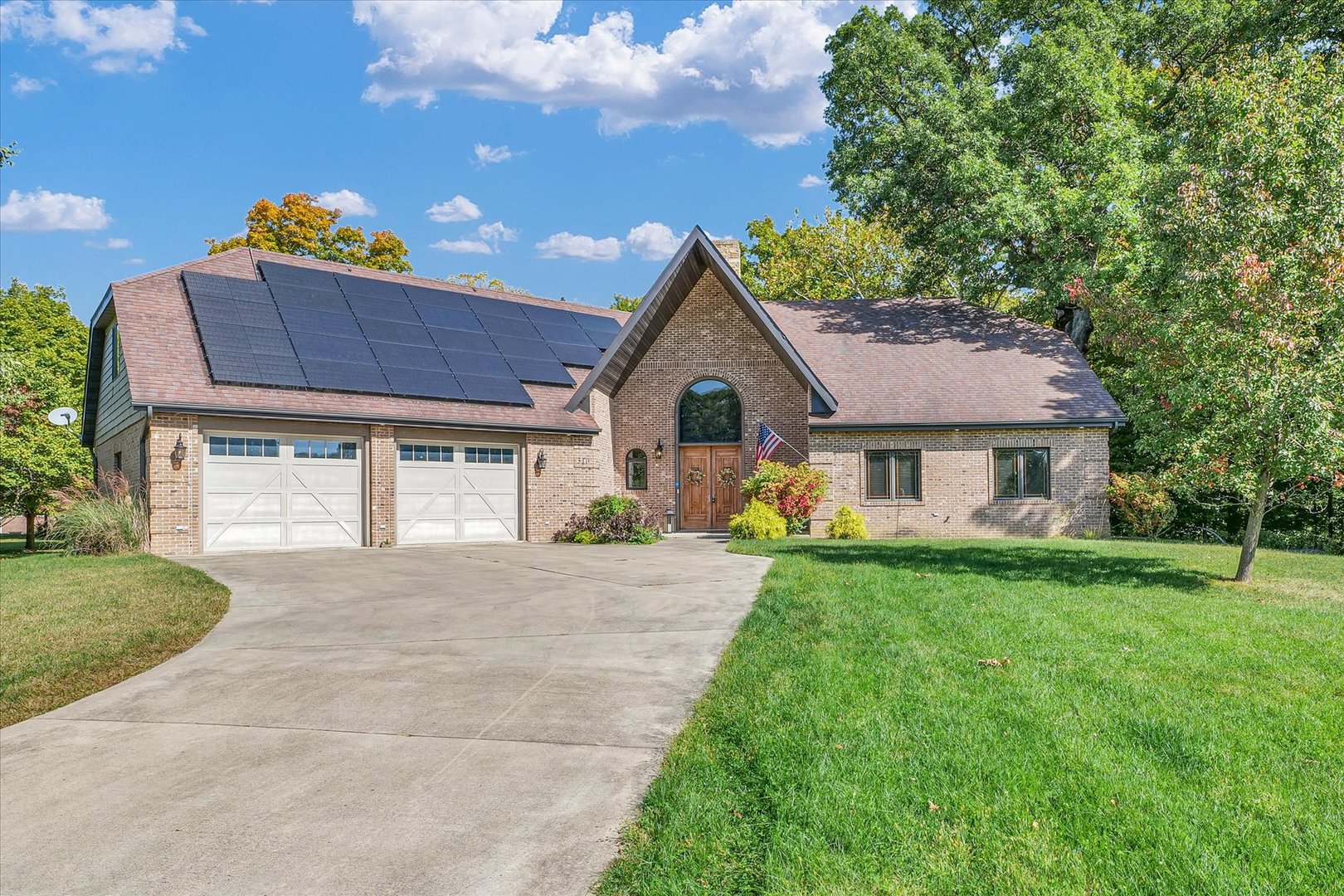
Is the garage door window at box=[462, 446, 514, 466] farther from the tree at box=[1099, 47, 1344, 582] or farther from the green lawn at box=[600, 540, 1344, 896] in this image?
the tree at box=[1099, 47, 1344, 582]

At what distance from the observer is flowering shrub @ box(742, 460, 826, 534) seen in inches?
743

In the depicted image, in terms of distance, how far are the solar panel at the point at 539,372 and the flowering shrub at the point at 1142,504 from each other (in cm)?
1408

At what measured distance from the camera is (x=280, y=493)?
53.3 feet

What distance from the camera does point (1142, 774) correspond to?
3963 millimetres

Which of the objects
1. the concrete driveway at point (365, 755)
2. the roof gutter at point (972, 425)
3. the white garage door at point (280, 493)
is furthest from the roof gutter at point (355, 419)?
the concrete driveway at point (365, 755)

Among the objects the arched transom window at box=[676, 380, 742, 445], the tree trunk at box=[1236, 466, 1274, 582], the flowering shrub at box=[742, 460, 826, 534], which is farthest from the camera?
the arched transom window at box=[676, 380, 742, 445]

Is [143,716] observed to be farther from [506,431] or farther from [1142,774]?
[506,431]

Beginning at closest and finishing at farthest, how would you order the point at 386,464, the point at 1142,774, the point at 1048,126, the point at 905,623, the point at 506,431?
the point at 1142,774, the point at 905,623, the point at 386,464, the point at 506,431, the point at 1048,126

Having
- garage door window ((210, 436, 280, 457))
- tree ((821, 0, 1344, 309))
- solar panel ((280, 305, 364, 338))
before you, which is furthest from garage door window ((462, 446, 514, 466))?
tree ((821, 0, 1344, 309))

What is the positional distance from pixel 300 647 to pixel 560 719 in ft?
11.3

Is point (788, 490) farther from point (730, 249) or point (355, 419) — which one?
point (355, 419)

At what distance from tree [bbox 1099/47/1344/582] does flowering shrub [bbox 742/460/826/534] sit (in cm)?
865

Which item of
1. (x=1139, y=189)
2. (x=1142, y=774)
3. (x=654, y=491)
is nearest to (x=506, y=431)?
(x=654, y=491)

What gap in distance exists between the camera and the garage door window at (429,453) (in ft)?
58.3
